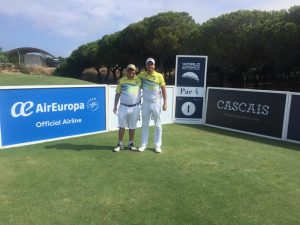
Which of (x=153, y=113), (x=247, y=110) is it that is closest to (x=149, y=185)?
(x=153, y=113)

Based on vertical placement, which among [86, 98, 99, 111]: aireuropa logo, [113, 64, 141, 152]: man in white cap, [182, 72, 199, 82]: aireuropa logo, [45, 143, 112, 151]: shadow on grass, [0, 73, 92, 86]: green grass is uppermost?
[182, 72, 199, 82]: aireuropa logo


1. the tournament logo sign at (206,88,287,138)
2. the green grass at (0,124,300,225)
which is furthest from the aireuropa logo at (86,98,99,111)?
the tournament logo sign at (206,88,287,138)

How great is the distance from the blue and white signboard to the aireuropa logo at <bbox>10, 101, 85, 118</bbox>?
4.28 m

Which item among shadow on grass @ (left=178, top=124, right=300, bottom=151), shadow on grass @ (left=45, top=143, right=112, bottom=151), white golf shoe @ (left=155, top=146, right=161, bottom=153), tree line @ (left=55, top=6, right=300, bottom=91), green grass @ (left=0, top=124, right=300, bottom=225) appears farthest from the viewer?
tree line @ (left=55, top=6, right=300, bottom=91)

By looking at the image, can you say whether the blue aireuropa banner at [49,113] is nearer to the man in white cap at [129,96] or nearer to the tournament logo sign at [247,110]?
the man in white cap at [129,96]

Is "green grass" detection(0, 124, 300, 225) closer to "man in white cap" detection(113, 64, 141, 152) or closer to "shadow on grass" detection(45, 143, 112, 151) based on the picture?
"shadow on grass" detection(45, 143, 112, 151)

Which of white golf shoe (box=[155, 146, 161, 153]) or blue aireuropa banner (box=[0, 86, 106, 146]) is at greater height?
blue aireuropa banner (box=[0, 86, 106, 146])

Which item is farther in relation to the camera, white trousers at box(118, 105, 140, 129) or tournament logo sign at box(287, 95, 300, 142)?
tournament logo sign at box(287, 95, 300, 142)

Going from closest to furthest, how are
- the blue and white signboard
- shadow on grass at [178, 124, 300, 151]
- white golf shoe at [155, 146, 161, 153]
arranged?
1. white golf shoe at [155, 146, 161, 153]
2. shadow on grass at [178, 124, 300, 151]
3. the blue and white signboard

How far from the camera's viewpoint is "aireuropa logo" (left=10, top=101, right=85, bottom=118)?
7.51 m

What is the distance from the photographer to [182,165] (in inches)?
240

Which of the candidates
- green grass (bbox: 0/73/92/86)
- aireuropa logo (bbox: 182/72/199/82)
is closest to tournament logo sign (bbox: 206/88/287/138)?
aireuropa logo (bbox: 182/72/199/82)

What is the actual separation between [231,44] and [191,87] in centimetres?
1479

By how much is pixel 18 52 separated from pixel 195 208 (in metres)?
106
